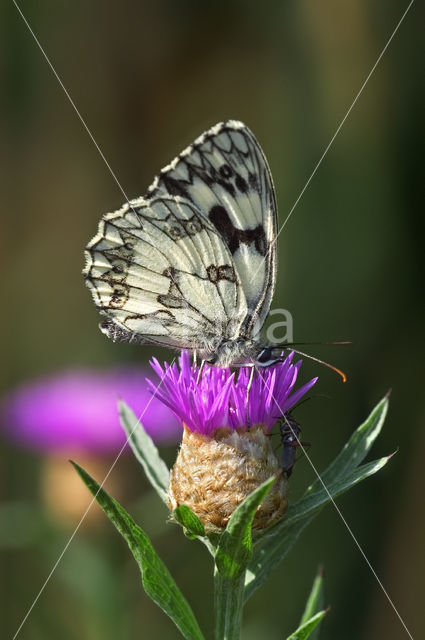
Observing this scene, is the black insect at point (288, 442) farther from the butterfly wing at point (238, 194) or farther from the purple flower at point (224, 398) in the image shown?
the butterfly wing at point (238, 194)

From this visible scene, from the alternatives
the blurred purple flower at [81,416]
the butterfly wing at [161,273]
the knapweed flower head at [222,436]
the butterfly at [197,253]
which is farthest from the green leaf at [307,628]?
the blurred purple flower at [81,416]

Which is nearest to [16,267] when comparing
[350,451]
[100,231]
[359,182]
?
[359,182]

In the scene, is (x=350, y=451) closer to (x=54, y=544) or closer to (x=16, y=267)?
(x=54, y=544)

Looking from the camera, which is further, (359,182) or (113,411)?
(359,182)

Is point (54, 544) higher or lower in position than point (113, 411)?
lower

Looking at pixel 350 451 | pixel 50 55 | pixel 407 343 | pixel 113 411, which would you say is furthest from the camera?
pixel 50 55

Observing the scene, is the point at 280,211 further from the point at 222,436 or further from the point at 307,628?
the point at 307,628
